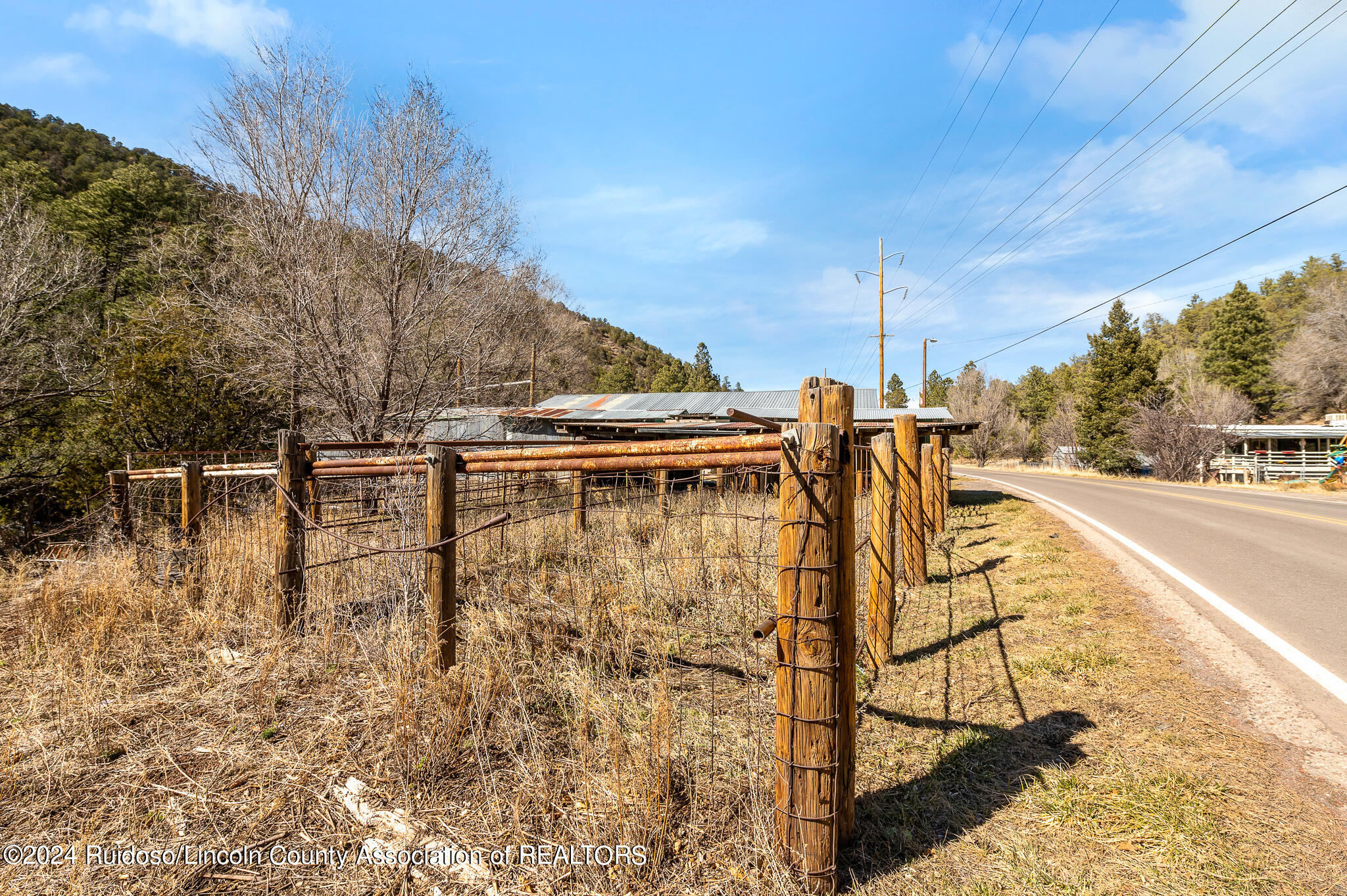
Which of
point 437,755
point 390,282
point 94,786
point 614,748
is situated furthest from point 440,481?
point 390,282

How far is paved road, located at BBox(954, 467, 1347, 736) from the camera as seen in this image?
4102 mm

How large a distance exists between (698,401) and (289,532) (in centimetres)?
2120

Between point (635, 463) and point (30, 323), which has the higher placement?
point (30, 323)

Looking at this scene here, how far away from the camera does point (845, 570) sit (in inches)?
91.7

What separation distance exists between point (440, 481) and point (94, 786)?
2204 mm

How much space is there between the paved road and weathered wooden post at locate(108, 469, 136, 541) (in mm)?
10015

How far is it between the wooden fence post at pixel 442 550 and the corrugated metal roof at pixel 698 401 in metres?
18.2

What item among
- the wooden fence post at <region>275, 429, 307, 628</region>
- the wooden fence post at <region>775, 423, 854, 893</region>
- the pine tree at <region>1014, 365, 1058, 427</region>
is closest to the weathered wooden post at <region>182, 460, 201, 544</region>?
the wooden fence post at <region>275, 429, 307, 628</region>

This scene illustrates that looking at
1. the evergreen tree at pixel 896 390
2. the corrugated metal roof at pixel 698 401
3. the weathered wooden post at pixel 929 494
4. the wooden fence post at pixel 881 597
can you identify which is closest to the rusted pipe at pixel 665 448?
the wooden fence post at pixel 881 597

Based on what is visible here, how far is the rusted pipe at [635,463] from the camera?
255 centimetres

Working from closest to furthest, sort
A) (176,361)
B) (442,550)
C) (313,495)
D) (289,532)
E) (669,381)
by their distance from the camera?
(442,550)
(289,532)
(313,495)
(176,361)
(669,381)

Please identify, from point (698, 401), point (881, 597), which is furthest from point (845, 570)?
point (698, 401)

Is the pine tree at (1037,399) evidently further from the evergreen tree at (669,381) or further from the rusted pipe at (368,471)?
the rusted pipe at (368,471)

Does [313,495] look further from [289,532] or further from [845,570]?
[845,570]
